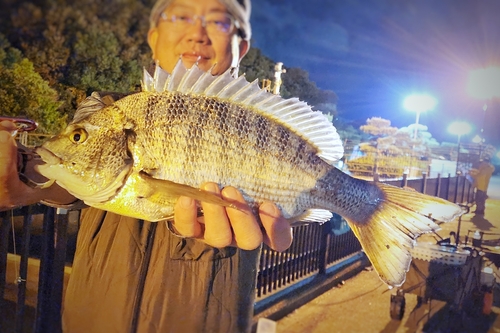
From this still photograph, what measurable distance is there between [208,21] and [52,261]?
147cm

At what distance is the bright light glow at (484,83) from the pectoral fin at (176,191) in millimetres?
1744

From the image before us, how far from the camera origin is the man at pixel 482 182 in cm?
181

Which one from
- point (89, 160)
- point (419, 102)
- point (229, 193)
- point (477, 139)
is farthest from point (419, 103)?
point (89, 160)

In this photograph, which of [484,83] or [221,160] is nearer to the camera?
[221,160]

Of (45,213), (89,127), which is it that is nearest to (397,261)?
(89,127)

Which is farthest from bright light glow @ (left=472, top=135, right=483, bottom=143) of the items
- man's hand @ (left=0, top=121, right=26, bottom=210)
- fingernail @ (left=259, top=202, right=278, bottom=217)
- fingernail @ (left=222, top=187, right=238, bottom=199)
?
man's hand @ (left=0, top=121, right=26, bottom=210)

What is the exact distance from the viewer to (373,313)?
237 centimetres

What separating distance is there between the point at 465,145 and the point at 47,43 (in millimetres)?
2436

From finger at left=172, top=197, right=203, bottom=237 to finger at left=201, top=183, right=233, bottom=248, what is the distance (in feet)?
0.09

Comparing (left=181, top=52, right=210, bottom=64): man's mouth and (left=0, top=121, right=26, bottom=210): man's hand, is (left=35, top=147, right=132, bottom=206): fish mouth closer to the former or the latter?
(left=0, top=121, right=26, bottom=210): man's hand

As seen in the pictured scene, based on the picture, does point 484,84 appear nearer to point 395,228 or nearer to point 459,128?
point 459,128

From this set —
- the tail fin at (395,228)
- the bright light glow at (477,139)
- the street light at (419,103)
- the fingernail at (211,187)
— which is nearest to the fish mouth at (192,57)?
the fingernail at (211,187)

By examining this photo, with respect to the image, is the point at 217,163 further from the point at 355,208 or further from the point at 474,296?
the point at 474,296

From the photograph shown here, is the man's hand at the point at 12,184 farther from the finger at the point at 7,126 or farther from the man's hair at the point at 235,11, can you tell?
the man's hair at the point at 235,11
